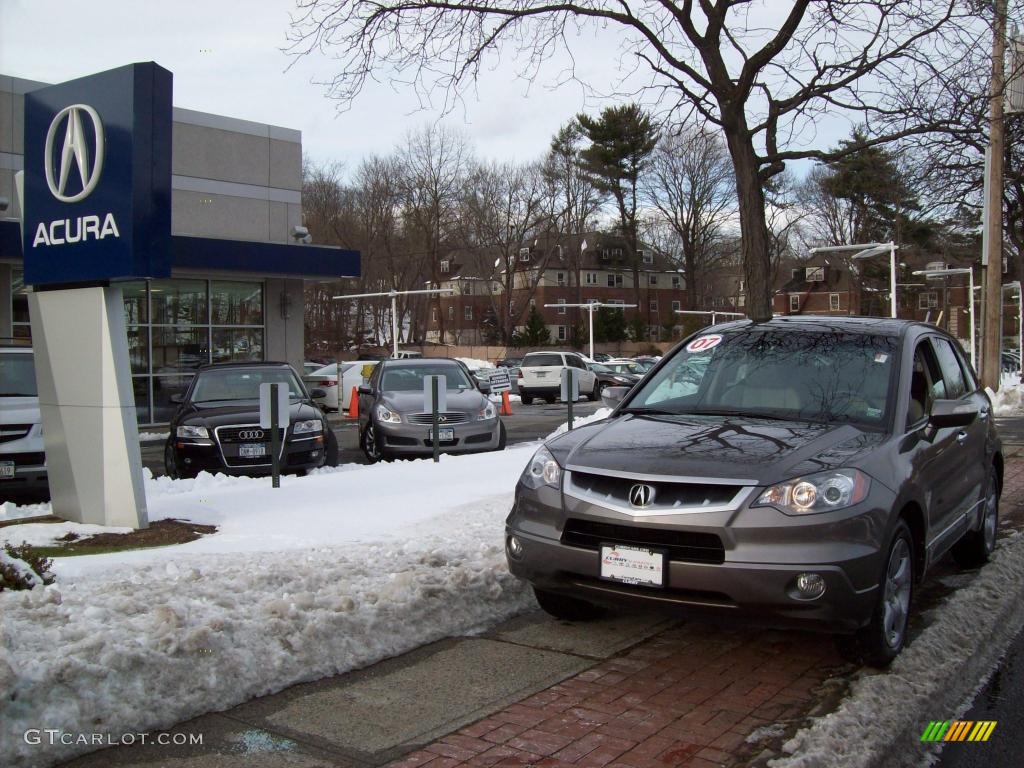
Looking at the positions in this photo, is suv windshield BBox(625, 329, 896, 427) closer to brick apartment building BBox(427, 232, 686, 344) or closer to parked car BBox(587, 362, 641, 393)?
parked car BBox(587, 362, 641, 393)

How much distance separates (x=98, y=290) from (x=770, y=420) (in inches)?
201

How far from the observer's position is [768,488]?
13.9 feet

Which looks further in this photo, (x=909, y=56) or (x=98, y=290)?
(x=909, y=56)

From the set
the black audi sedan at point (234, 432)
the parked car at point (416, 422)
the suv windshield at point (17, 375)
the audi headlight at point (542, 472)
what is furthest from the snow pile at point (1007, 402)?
the audi headlight at point (542, 472)

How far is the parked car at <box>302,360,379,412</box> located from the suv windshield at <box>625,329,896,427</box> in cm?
2032

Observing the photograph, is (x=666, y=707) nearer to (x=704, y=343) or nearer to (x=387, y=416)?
(x=704, y=343)

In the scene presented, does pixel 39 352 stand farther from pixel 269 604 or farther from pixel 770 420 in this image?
pixel 770 420

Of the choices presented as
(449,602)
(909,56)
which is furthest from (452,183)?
(449,602)

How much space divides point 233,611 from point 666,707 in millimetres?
2082

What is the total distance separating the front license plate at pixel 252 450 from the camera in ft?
36.8

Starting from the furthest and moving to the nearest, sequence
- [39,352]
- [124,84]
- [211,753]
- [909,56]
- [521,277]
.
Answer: [521,277]
[909,56]
[39,352]
[124,84]
[211,753]

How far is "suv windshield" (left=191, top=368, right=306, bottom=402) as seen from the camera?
486 inches

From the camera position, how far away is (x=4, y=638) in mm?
3889

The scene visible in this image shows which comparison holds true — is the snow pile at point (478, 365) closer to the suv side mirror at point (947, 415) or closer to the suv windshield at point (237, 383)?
the suv windshield at point (237, 383)
